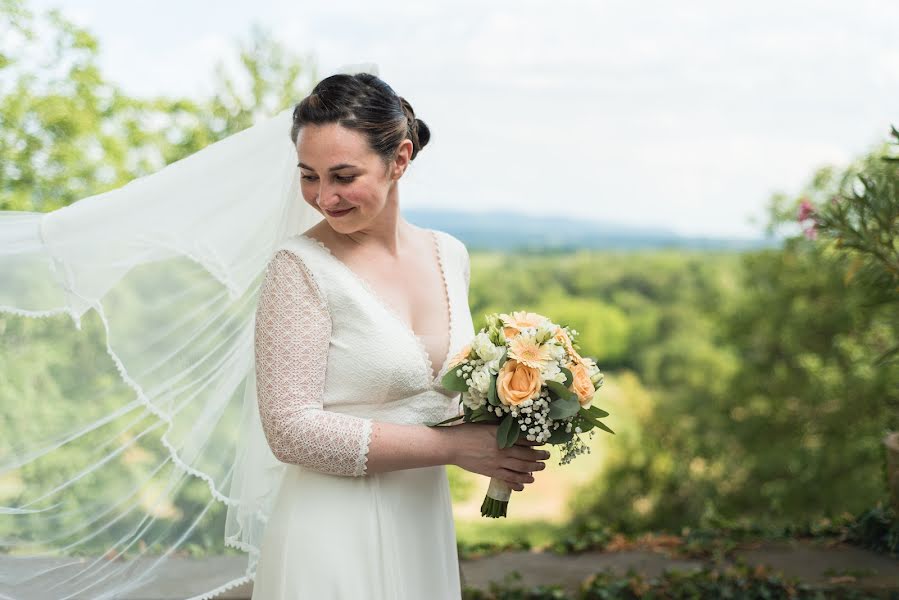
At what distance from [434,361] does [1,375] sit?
47.1 inches

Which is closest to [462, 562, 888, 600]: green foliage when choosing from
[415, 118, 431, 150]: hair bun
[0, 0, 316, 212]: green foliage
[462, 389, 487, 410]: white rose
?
[462, 389, 487, 410]: white rose

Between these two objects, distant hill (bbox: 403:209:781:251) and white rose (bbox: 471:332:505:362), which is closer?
white rose (bbox: 471:332:505:362)

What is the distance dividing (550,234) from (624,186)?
517 centimetres

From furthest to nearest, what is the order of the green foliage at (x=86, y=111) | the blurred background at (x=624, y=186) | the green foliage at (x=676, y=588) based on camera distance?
the green foliage at (x=86, y=111), the blurred background at (x=624, y=186), the green foliage at (x=676, y=588)

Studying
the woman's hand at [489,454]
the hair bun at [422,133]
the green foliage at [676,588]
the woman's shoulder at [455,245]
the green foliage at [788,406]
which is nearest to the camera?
the woman's hand at [489,454]

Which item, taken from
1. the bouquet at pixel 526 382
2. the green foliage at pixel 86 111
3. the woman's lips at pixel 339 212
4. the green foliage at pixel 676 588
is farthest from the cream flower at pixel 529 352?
the green foliage at pixel 86 111

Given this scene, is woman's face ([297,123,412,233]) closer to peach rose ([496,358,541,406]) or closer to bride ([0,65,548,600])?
bride ([0,65,548,600])

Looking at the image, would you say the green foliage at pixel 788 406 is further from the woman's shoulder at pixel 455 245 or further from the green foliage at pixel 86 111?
the woman's shoulder at pixel 455 245

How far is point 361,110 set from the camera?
194 cm

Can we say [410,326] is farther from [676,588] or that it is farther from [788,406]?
[788,406]

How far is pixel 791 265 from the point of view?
1098 cm

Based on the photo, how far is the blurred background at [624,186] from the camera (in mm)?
8789

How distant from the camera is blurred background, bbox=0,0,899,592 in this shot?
8.79 metres

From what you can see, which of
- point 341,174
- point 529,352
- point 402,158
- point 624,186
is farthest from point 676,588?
point 624,186
